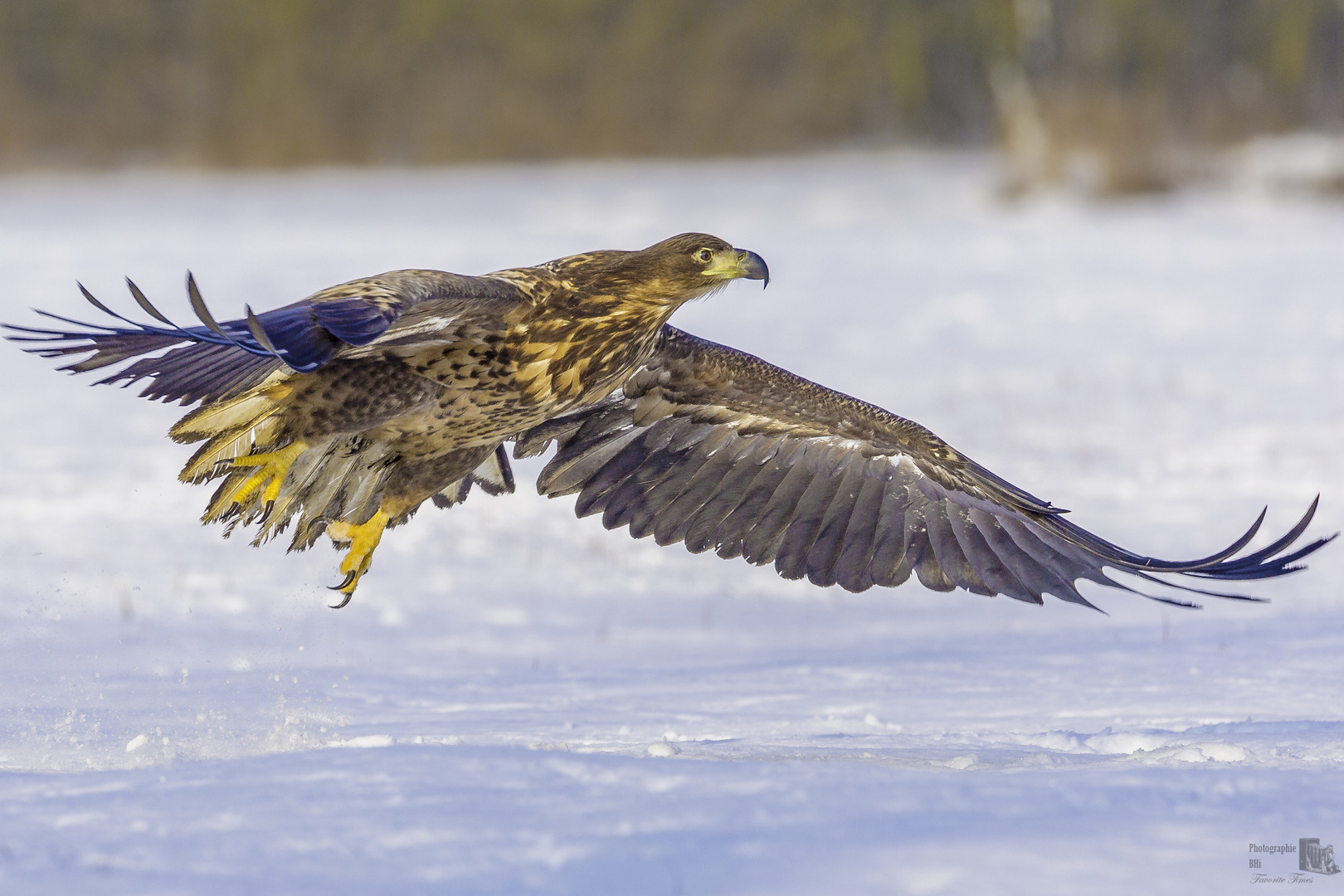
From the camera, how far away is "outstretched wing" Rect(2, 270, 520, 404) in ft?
12.6

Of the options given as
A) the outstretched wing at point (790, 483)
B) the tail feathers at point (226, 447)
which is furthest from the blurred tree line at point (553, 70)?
the tail feathers at point (226, 447)

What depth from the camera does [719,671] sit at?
233 inches

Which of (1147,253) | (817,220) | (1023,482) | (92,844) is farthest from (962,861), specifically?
(817,220)

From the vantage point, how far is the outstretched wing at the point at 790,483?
5172mm

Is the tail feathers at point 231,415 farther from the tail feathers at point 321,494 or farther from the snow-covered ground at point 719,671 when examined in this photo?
the snow-covered ground at point 719,671

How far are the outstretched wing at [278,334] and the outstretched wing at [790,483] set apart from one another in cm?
110

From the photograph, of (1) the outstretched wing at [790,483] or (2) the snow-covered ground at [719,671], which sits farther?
(1) the outstretched wing at [790,483]

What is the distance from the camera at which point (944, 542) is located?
5.24 m

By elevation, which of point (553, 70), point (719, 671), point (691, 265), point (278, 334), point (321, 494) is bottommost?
point (719, 671)

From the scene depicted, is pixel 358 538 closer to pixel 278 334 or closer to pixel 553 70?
pixel 278 334

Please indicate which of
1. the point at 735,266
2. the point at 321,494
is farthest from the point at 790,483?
the point at 321,494

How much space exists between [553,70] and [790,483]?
30.7m

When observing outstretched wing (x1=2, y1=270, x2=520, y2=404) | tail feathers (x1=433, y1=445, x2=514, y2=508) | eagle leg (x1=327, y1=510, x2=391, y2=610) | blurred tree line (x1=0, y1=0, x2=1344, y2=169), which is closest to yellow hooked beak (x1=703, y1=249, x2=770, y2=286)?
outstretched wing (x1=2, y1=270, x2=520, y2=404)

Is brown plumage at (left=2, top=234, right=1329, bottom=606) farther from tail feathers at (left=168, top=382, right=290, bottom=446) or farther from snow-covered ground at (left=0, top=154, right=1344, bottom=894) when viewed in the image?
snow-covered ground at (left=0, top=154, right=1344, bottom=894)
